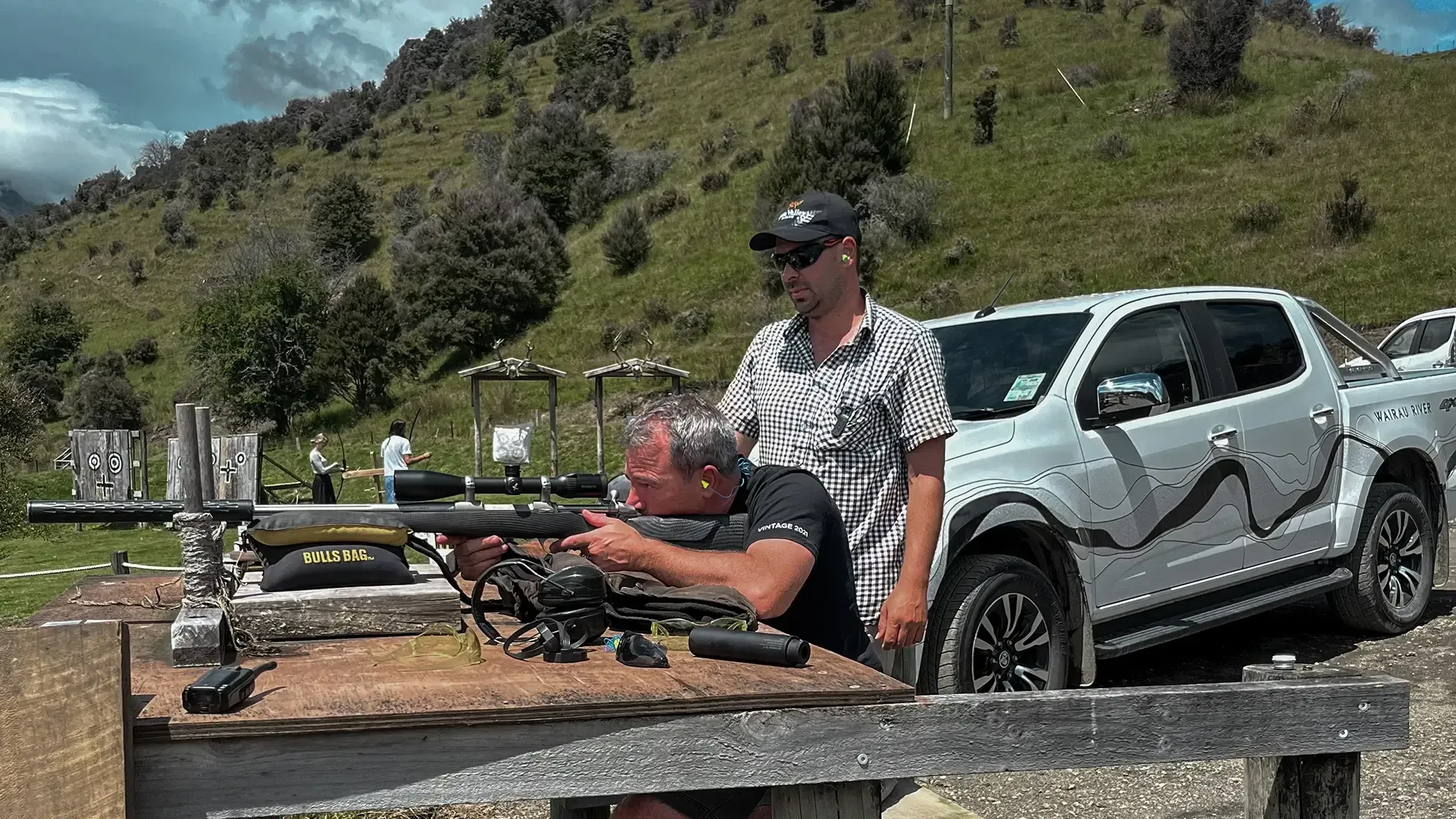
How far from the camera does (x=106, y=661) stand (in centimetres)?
172

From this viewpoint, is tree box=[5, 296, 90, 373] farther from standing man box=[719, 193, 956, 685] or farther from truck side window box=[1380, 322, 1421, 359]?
standing man box=[719, 193, 956, 685]

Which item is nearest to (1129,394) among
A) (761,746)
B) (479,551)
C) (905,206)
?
(479,551)

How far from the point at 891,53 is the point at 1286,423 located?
159 feet

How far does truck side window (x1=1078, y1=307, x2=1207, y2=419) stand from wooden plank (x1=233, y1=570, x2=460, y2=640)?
4278 millimetres

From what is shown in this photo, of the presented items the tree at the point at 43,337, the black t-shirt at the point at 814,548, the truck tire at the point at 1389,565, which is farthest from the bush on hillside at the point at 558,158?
the black t-shirt at the point at 814,548

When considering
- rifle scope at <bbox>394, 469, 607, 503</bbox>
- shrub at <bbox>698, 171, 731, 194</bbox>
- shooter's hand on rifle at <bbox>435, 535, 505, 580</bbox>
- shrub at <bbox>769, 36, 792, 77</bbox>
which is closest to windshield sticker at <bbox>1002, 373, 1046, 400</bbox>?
rifle scope at <bbox>394, 469, 607, 503</bbox>

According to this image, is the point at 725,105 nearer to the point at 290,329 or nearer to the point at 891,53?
the point at 891,53

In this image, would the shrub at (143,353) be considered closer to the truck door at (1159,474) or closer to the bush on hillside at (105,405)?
the bush on hillside at (105,405)

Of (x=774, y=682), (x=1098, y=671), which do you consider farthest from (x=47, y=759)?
(x=1098, y=671)

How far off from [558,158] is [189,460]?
53.1m

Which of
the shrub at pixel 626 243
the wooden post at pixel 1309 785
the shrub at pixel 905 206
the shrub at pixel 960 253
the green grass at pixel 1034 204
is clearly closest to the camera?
the wooden post at pixel 1309 785

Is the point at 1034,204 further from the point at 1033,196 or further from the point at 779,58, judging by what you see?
the point at 779,58

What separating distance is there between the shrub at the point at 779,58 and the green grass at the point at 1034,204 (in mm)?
451

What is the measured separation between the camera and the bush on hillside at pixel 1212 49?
1515 inches
